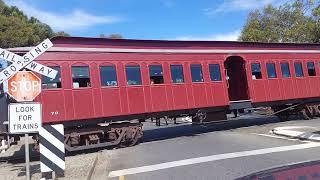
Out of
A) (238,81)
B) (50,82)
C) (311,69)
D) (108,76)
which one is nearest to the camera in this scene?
(50,82)

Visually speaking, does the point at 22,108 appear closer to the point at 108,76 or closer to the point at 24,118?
the point at 24,118

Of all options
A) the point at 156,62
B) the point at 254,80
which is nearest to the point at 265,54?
the point at 254,80

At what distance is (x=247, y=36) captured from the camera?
55.7 m

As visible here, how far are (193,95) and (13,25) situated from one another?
3900cm

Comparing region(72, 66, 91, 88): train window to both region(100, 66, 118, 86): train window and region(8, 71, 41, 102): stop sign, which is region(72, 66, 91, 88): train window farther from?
region(8, 71, 41, 102): stop sign

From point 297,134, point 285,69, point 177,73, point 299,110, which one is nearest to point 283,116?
point 299,110

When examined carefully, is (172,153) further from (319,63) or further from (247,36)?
(247,36)

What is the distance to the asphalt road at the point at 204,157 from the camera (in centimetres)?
1160

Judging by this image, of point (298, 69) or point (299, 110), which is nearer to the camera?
point (298, 69)

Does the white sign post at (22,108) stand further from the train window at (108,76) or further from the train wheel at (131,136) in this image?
the train wheel at (131,136)

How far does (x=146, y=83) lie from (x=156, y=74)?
0.69 m

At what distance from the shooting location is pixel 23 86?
33.8 feet

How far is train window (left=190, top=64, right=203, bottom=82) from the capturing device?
2056 cm

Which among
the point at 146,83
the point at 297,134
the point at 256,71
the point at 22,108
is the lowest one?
the point at 297,134
